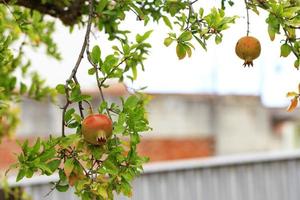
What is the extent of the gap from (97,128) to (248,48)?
11.7 inches

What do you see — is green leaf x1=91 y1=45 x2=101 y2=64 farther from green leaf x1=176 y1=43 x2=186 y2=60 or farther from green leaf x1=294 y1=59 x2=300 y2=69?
green leaf x1=294 y1=59 x2=300 y2=69

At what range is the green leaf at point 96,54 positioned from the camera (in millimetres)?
1056

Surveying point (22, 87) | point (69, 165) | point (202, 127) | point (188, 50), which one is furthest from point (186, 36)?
point (202, 127)

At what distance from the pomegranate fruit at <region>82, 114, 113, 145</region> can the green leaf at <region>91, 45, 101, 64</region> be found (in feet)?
0.38

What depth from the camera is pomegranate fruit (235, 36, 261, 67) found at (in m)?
1.09

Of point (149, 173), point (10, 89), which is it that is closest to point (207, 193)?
point (149, 173)

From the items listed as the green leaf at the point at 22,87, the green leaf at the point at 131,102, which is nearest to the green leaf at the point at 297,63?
the green leaf at the point at 131,102

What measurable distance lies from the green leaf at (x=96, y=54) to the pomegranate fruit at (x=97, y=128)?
114mm

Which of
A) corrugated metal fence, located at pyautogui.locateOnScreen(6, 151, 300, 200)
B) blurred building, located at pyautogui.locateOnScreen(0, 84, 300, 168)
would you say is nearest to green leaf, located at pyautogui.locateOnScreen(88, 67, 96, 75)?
corrugated metal fence, located at pyautogui.locateOnScreen(6, 151, 300, 200)

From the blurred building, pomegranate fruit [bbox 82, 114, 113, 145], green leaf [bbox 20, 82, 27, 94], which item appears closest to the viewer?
pomegranate fruit [bbox 82, 114, 113, 145]

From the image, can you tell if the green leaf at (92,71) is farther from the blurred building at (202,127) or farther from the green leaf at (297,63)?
the blurred building at (202,127)

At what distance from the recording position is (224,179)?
4.34 metres

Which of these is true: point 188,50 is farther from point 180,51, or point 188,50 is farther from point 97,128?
point 97,128

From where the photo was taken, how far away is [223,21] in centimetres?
111
